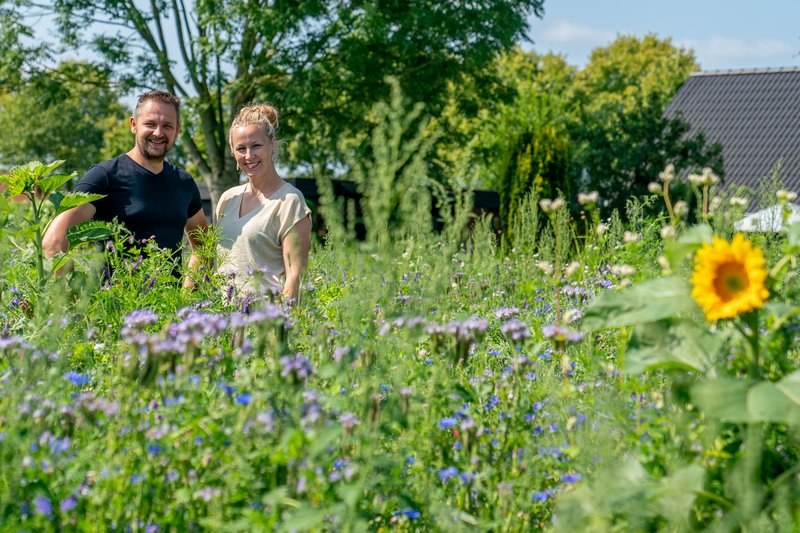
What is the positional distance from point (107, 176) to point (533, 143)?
11918 mm

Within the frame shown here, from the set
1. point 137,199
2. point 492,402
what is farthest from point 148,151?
point 492,402

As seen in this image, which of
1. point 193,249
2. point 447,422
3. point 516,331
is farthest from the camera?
point 193,249

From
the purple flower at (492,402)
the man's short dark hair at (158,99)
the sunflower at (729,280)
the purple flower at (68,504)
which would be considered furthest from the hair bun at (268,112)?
the purple flower at (68,504)

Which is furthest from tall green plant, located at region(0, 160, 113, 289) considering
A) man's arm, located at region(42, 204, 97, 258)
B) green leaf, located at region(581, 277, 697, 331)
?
green leaf, located at region(581, 277, 697, 331)

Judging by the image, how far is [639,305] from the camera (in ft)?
8.05

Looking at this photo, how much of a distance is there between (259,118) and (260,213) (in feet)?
2.07

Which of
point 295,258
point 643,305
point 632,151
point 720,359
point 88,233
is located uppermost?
point 632,151

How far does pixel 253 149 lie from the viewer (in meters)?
5.12

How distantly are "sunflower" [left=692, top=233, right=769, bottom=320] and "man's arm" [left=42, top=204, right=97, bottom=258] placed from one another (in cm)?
317

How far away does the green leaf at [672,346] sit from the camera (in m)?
2.40

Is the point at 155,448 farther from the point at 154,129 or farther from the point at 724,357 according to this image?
the point at 154,129

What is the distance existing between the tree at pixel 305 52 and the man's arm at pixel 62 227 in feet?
44.2

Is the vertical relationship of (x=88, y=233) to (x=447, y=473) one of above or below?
above

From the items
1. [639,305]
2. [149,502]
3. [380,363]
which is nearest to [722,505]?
[639,305]
